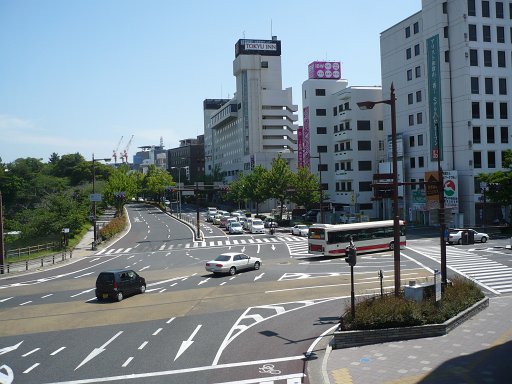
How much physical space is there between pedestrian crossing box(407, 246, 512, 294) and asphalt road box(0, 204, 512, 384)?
69cm

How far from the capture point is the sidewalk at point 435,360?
12602 millimetres

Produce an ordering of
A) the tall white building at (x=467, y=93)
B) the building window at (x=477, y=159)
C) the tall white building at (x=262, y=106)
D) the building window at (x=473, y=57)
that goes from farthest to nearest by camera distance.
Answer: the tall white building at (x=262, y=106), the building window at (x=477, y=159), the building window at (x=473, y=57), the tall white building at (x=467, y=93)

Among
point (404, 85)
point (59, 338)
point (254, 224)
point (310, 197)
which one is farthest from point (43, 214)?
point (404, 85)

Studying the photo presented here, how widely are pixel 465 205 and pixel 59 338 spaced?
5567 centimetres

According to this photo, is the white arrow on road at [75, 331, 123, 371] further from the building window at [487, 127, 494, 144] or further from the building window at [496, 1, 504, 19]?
the building window at [496, 1, 504, 19]

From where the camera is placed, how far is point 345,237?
40812 millimetres

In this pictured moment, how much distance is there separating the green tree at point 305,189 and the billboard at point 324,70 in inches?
1049

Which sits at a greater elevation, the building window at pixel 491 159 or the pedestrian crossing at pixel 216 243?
the building window at pixel 491 159

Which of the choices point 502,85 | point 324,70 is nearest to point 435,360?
point 502,85

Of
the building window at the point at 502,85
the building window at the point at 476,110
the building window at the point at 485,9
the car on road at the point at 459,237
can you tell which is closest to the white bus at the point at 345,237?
the car on road at the point at 459,237

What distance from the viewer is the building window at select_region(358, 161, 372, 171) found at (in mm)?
83250

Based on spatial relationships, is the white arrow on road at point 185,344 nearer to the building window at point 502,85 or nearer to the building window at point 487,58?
the building window at point 487,58

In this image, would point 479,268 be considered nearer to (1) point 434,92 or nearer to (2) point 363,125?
(1) point 434,92

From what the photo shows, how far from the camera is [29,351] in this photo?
55.1ft
